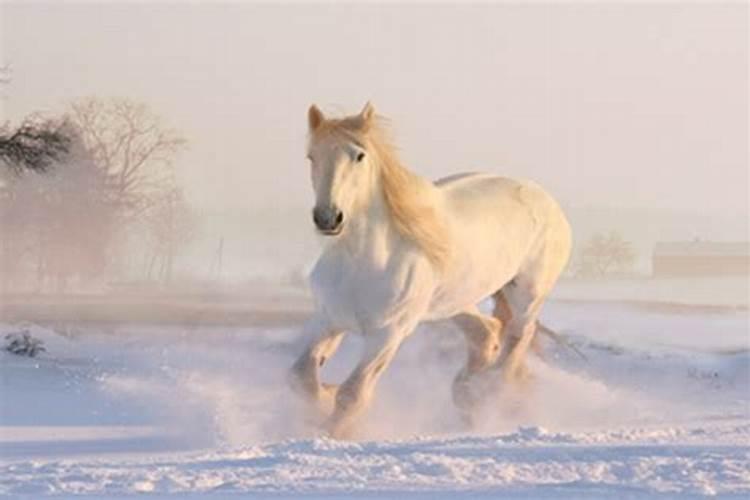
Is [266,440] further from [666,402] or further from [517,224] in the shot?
[666,402]

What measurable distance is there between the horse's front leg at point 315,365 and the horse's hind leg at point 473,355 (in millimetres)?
1435

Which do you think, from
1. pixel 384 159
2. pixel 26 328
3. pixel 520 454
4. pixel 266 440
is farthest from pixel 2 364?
pixel 520 454

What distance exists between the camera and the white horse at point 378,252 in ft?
22.5

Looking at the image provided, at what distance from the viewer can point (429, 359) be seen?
10297 mm

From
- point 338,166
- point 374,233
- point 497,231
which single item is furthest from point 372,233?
point 497,231

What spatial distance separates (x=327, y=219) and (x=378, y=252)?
59cm

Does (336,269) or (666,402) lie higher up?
(336,269)

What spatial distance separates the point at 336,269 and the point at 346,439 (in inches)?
38.7

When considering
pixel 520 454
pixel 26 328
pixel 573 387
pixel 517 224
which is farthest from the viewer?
pixel 26 328

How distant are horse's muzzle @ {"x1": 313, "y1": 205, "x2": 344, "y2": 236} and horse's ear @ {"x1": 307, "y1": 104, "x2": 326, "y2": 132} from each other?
0.52 m

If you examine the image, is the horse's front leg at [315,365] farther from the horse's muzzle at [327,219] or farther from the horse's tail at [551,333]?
the horse's tail at [551,333]

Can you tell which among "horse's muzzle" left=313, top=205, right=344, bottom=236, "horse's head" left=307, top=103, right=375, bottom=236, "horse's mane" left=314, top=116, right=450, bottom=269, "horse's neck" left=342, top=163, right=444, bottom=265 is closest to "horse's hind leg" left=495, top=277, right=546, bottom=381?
"horse's mane" left=314, top=116, right=450, bottom=269

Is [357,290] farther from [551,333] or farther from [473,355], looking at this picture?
[551,333]

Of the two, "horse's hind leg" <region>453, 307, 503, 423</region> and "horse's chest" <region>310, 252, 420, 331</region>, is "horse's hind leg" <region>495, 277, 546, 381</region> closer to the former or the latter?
"horse's hind leg" <region>453, 307, 503, 423</region>
